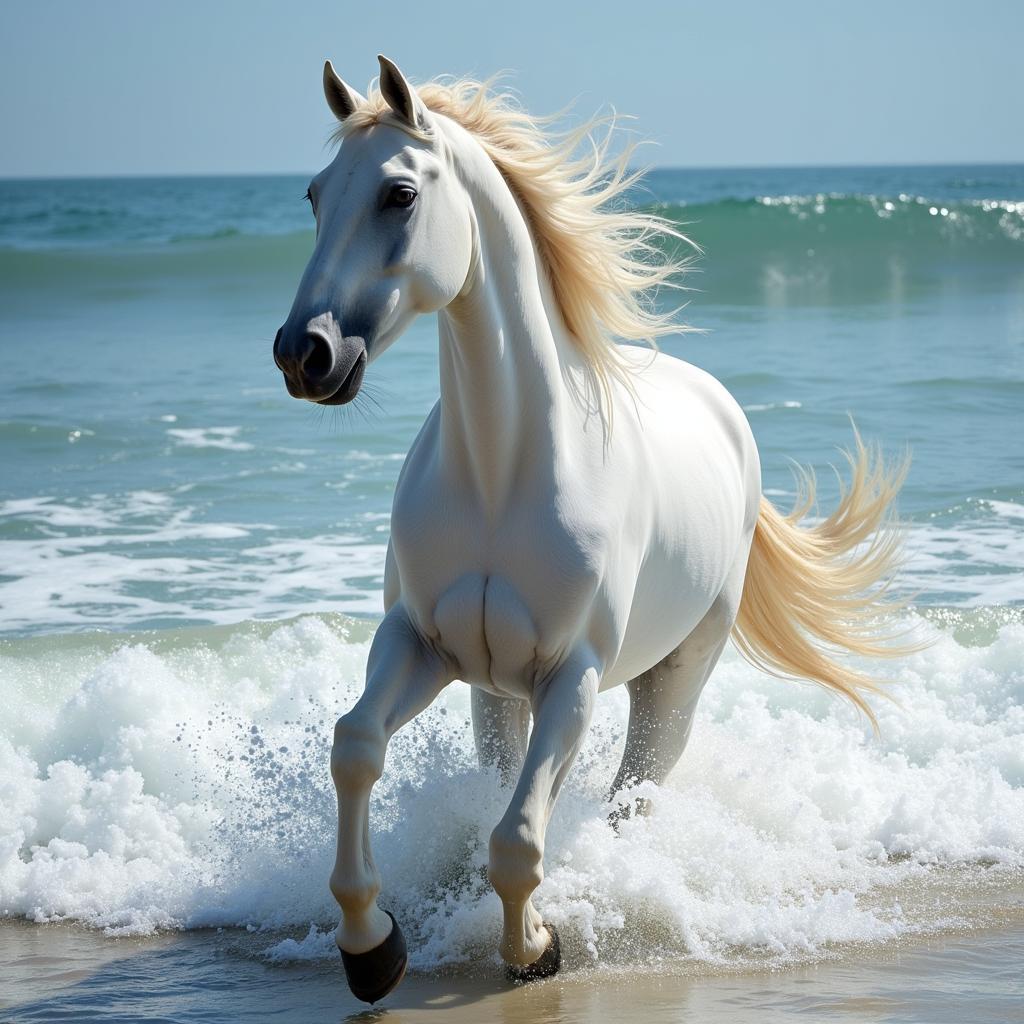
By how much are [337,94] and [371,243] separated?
0.35 metres

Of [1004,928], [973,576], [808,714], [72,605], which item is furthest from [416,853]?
[973,576]

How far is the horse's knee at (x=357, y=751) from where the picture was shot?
2744mm

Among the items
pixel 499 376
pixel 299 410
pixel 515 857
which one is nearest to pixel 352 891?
pixel 515 857

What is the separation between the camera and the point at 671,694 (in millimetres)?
3809

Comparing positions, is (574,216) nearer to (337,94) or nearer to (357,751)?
(337,94)

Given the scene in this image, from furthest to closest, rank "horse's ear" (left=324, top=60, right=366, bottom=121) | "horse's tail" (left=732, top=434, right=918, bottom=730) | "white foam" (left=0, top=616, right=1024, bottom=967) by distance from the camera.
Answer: "horse's tail" (left=732, top=434, right=918, bottom=730), "white foam" (left=0, top=616, right=1024, bottom=967), "horse's ear" (left=324, top=60, right=366, bottom=121)

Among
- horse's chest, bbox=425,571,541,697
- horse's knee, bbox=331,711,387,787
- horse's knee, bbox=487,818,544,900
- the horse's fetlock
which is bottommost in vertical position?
the horse's fetlock

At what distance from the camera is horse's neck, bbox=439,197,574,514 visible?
2.73m

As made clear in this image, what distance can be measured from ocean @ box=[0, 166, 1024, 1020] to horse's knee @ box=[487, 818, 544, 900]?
487 mm

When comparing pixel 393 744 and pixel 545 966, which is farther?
pixel 393 744

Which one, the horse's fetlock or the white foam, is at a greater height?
the horse's fetlock

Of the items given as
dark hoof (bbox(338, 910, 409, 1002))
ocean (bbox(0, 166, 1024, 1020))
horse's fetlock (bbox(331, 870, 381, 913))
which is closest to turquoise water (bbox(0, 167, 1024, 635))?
ocean (bbox(0, 166, 1024, 1020))

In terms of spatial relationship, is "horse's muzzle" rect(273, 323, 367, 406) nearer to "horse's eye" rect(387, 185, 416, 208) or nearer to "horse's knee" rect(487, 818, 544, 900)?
"horse's eye" rect(387, 185, 416, 208)

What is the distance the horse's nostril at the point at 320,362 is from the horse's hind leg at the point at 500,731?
1.29 meters
